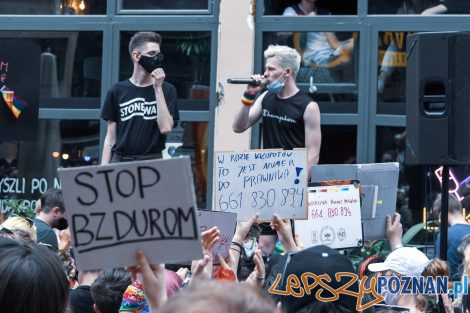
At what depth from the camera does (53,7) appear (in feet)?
33.9

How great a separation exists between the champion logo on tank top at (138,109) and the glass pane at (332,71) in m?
2.10

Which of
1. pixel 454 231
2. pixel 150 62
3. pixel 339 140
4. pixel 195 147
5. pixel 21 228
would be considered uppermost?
pixel 150 62

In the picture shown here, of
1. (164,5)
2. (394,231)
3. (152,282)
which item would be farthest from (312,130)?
(152,282)

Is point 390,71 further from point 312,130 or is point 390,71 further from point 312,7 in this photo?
point 312,130

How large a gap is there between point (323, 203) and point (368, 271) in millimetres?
555

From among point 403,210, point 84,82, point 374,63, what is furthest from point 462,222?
point 84,82

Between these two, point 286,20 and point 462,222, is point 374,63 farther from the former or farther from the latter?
point 462,222

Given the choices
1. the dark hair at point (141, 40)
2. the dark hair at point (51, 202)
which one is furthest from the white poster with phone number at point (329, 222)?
the dark hair at point (51, 202)

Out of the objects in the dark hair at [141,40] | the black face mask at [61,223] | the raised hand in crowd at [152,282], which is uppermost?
the dark hair at [141,40]

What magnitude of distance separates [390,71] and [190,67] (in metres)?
1.96

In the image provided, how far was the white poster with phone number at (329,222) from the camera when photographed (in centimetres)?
665

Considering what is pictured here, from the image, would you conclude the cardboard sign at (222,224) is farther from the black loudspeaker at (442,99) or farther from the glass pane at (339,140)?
the glass pane at (339,140)

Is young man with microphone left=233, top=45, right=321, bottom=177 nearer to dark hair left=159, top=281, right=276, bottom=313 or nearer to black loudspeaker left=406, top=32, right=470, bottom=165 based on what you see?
black loudspeaker left=406, top=32, right=470, bottom=165

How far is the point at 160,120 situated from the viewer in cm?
783
